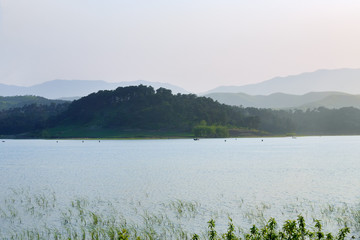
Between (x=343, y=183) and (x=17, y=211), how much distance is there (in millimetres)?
47343

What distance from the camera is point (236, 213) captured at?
41750 mm

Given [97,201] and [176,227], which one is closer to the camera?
[176,227]

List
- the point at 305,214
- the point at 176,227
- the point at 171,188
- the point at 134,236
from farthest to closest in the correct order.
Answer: the point at 171,188 → the point at 305,214 → the point at 176,227 → the point at 134,236

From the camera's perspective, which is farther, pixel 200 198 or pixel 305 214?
pixel 200 198

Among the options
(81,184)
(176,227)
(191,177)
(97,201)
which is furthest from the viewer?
(191,177)

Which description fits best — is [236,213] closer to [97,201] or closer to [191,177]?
[97,201]

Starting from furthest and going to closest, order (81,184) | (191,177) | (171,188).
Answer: (191,177) → (81,184) → (171,188)

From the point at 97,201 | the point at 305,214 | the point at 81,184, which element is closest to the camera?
the point at 305,214

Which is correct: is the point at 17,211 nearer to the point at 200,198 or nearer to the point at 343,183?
the point at 200,198

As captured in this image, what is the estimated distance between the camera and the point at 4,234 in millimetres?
34500

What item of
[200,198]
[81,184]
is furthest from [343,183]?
[81,184]

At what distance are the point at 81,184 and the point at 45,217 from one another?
2503cm

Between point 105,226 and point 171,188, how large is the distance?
2438 cm

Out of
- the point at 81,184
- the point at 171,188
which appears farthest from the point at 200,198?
the point at 81,184
